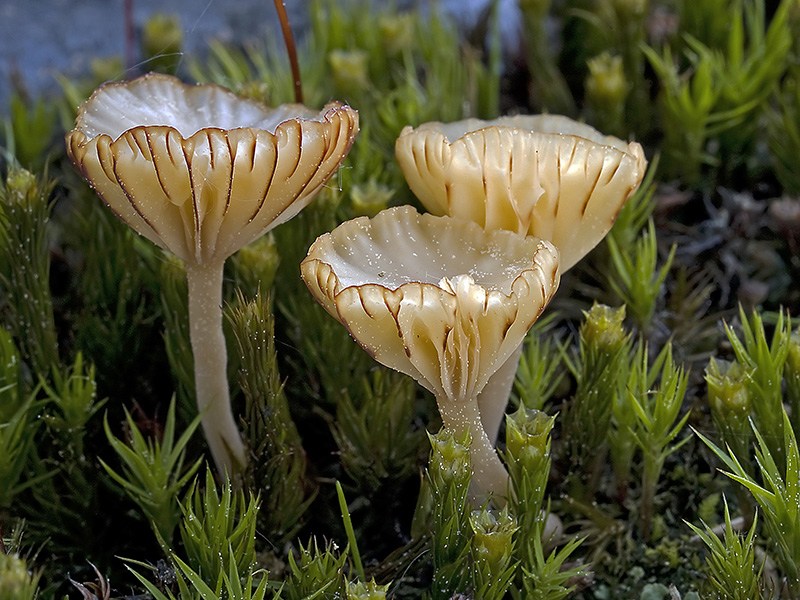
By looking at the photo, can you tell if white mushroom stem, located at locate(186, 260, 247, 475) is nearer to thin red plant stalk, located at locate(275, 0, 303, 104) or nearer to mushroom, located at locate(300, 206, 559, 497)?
mushroom, located at locate(300, 206, 559, 497)

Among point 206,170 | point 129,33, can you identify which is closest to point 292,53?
point 206,170

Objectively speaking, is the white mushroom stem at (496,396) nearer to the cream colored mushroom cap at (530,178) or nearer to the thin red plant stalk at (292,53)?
the cream colored mushroom cap at (530,178)

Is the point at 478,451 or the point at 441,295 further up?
the point at 441,295

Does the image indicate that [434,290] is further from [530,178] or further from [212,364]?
[212,364]

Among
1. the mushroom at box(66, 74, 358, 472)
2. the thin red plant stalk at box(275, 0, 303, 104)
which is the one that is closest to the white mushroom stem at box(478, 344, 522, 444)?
the mushroom at box(66, 74, 358, 472)

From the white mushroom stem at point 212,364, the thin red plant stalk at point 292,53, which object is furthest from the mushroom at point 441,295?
the thin red plant stalk at point 292,53

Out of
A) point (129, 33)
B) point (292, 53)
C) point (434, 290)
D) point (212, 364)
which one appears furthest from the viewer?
point (129, 33)
